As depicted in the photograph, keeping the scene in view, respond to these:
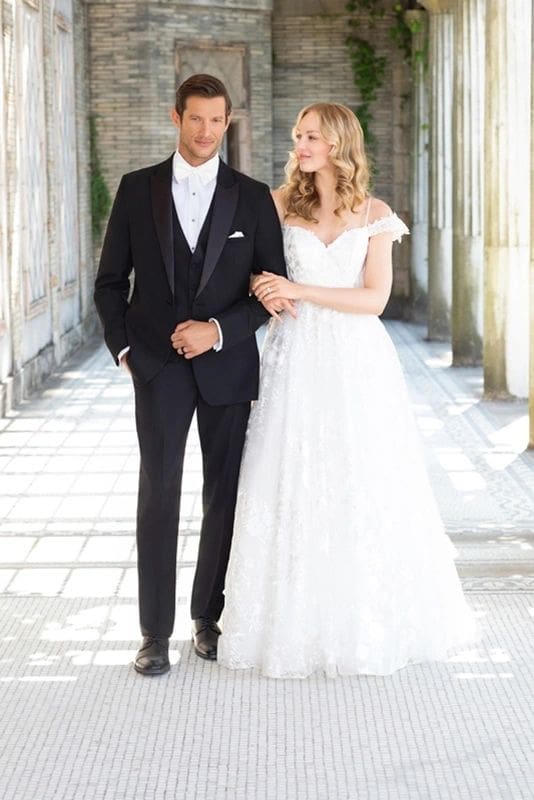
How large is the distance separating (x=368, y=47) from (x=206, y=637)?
58.2 ft

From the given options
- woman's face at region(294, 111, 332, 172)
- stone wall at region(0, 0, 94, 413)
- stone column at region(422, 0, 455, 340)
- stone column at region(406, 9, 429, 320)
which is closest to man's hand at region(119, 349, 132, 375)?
woman's face at region(294, 111, 332, 172)

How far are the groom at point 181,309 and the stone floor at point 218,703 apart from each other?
39 cm

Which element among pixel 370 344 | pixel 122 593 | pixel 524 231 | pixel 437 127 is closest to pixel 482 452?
pixel 524 231

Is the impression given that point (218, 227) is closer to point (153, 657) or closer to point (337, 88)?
point (153, 657)

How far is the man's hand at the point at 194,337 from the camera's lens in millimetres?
5211

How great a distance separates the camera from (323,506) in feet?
18.0

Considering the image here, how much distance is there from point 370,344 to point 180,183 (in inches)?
35.1

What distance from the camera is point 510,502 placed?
8781mm

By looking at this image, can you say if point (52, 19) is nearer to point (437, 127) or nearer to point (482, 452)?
point (437, 127)

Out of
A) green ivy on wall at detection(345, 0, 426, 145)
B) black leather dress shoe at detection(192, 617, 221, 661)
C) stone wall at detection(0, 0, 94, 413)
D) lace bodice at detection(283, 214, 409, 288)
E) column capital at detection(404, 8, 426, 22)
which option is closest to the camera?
lace bodice at detection(283, 214, 409, 288)

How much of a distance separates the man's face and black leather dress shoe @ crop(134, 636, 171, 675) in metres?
1.71

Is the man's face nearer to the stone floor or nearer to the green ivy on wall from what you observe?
the stone floor

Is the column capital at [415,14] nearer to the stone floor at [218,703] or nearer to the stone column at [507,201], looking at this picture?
the stone column at [507,201]

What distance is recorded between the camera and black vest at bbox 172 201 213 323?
17.5 ft
